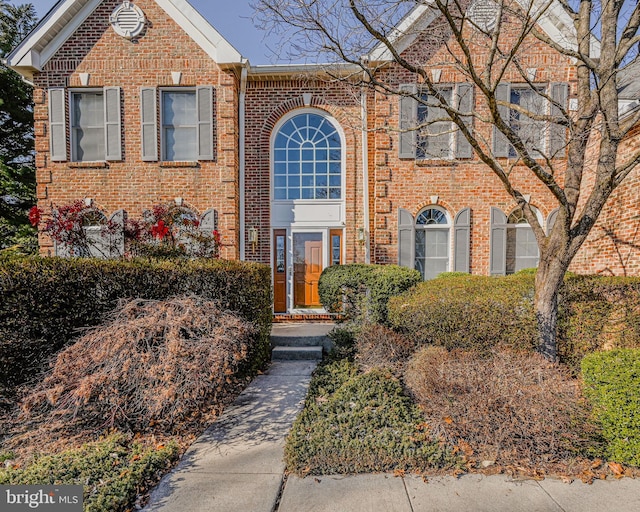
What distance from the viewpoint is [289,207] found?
8.40m

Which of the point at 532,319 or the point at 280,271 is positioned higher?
the point at 280,271

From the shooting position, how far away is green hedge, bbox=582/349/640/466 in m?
2.88

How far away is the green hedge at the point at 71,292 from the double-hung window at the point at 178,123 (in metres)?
4.28

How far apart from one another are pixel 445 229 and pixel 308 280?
11.8 feet

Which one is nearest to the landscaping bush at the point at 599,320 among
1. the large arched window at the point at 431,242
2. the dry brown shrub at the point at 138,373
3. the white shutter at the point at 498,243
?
the white shutter at the point at 498,243

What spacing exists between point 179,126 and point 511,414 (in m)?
8.49

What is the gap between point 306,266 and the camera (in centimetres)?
842

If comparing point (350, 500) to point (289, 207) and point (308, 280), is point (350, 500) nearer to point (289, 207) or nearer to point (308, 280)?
point (308, 280)

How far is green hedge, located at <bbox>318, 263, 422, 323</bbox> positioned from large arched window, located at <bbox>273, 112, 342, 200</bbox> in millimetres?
2667

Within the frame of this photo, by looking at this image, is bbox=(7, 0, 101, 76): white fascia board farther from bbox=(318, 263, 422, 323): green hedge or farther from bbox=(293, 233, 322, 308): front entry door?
bbox=(318, 263, 422, 323): green hedge

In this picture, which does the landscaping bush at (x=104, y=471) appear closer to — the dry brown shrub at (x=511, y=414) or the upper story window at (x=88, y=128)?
the dry brown shrub at (x=511, y=414)

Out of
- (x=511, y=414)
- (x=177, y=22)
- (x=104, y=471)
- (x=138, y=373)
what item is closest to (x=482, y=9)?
(x=511, y=414)

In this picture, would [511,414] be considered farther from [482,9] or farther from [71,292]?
[482,9]

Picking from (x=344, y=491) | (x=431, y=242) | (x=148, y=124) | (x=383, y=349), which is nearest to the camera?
(x=344, y=491)
